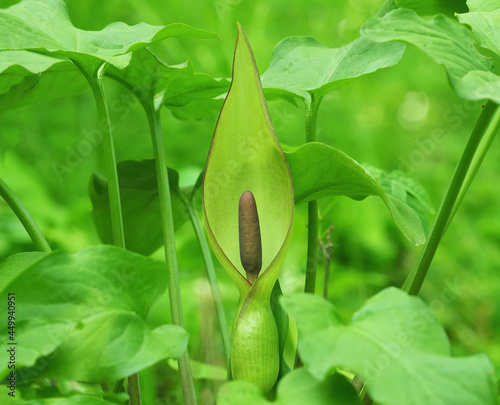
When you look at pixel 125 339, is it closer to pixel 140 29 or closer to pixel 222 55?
pixel 140 29

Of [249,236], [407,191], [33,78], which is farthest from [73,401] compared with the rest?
[407,191]

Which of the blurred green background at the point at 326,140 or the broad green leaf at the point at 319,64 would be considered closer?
the broad green leaf at the point at 319,64

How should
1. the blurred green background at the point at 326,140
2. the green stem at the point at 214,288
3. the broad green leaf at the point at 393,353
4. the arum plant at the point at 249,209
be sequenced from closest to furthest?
the broad green leaf at the point at 393,353 < the arum plant at the point at 249,209 < the green stem at the point at 214,288 < the blurred green background at the point at 326,140

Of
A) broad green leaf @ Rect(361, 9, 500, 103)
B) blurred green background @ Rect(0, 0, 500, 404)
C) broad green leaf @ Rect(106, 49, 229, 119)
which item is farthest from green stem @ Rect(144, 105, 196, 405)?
blurred green background @ Rect(0, 0, 500, 404)

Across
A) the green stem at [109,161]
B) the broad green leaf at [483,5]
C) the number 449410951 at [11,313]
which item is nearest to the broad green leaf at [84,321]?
the number 449410951 at [11,313]

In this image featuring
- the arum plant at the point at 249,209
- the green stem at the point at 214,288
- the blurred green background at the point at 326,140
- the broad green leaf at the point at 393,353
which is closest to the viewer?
the broad green leaf at the point at 393,353

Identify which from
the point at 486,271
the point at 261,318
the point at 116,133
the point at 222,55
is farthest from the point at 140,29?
the point at 486,271

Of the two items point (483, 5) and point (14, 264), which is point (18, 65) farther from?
point (483, 5)

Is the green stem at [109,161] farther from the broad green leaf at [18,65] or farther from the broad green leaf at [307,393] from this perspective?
the broad green leaf at [307,393]
